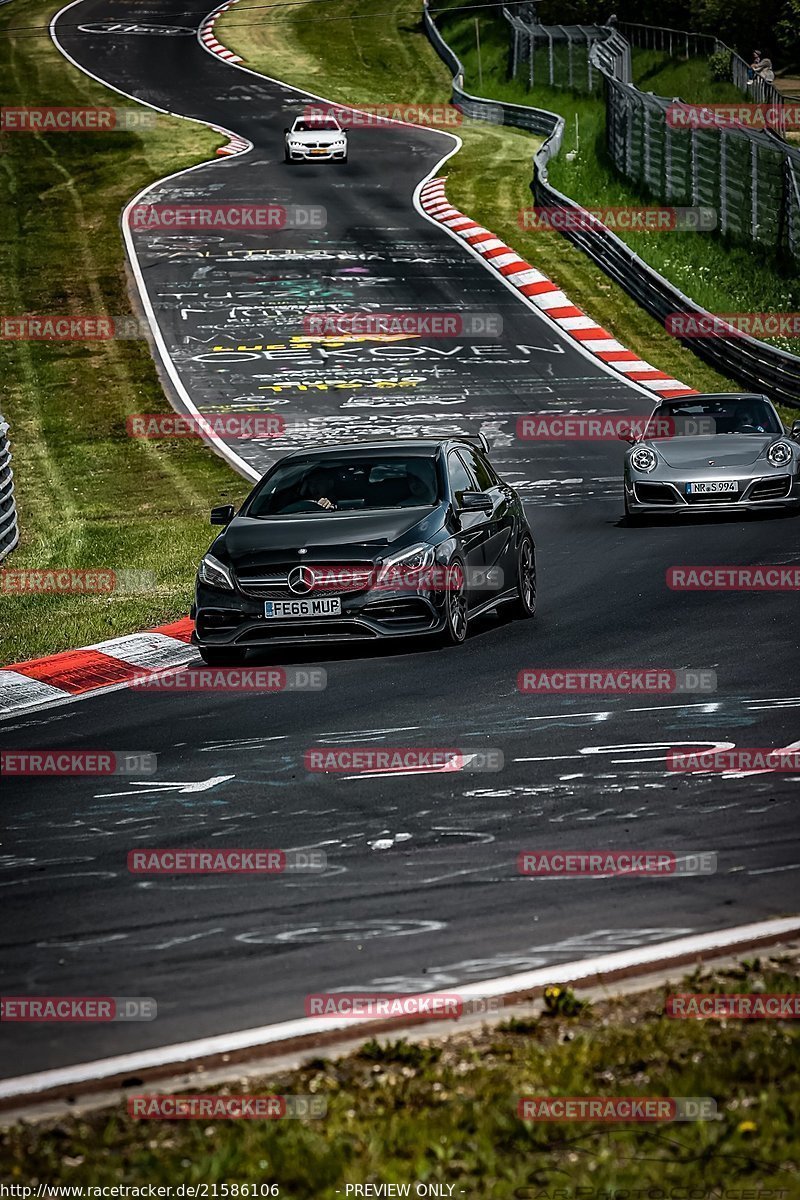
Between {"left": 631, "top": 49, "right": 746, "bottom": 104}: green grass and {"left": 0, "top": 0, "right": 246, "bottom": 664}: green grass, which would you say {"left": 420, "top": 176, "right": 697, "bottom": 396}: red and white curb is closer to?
{"left": 0, "top": 0, "right": 246, "bottom": 664}: green grass

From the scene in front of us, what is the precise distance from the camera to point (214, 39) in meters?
68.6

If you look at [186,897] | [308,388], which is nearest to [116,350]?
[308,388]

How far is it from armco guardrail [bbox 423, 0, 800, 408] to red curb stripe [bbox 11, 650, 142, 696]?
50.3 ft

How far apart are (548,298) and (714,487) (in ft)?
55.8

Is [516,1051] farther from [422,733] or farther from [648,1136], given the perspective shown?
[422,733]

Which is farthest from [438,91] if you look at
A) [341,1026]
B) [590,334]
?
[341,1026]

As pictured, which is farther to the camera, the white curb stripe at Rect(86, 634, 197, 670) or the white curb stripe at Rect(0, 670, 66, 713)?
the white curb stripe at Rect(86, 634, 197, 670)

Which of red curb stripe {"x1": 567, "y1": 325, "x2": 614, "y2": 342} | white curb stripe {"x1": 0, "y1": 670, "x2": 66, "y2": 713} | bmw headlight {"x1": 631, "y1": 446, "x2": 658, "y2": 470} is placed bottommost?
red curb stripe {"x1": 567, "y1": 325, "x2": 614, "y2": 342}

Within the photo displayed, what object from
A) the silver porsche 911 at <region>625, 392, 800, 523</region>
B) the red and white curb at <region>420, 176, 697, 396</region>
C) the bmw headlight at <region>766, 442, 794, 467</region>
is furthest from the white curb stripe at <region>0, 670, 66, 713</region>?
the red and white curb at <region>420, 176, 697, 396</region>

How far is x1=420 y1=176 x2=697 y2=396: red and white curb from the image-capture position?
28.3 m

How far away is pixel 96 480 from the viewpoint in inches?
850

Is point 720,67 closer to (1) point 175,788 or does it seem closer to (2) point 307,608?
(2) point 307,608

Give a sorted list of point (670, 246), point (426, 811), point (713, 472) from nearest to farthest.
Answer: point (426, 811) → point (713, 472) → point (670, 246)

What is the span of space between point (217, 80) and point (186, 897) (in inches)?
2245
